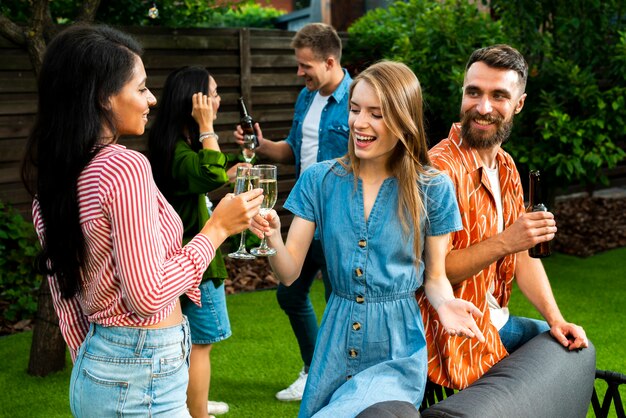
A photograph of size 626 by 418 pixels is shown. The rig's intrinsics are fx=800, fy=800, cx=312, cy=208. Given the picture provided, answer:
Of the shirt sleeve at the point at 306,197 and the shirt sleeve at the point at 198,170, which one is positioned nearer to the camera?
A: the shirt sleeve at the point at 306,197

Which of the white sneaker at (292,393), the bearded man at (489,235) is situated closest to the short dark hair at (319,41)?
the bearded man at (489,235)

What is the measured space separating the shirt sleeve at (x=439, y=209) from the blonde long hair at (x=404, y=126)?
4cm

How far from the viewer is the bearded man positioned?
2871mm

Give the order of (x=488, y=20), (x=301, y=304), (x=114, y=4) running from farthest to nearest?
(x=488, y=20) < (x=114, y=4) < (x=301, y=304)

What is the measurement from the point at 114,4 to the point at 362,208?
5257mm

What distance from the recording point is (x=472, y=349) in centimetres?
291

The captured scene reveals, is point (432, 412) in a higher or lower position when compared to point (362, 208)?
lower

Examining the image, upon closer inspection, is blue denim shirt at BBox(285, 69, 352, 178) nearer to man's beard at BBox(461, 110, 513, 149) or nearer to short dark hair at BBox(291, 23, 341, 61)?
short dark hair at BBox(291, 23, 341, 61)

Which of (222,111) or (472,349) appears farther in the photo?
(222,111)

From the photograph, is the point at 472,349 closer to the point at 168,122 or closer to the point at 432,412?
the point at 432,412

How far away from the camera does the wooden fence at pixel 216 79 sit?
6.25 metres

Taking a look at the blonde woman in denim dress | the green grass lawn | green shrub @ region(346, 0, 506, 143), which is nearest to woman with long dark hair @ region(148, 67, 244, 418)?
the green grass lawn

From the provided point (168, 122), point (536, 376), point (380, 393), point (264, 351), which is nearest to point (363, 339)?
point (380, 393)

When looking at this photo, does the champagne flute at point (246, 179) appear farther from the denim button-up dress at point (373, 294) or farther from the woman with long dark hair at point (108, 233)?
the denim button-up dress at point (373, 294)
